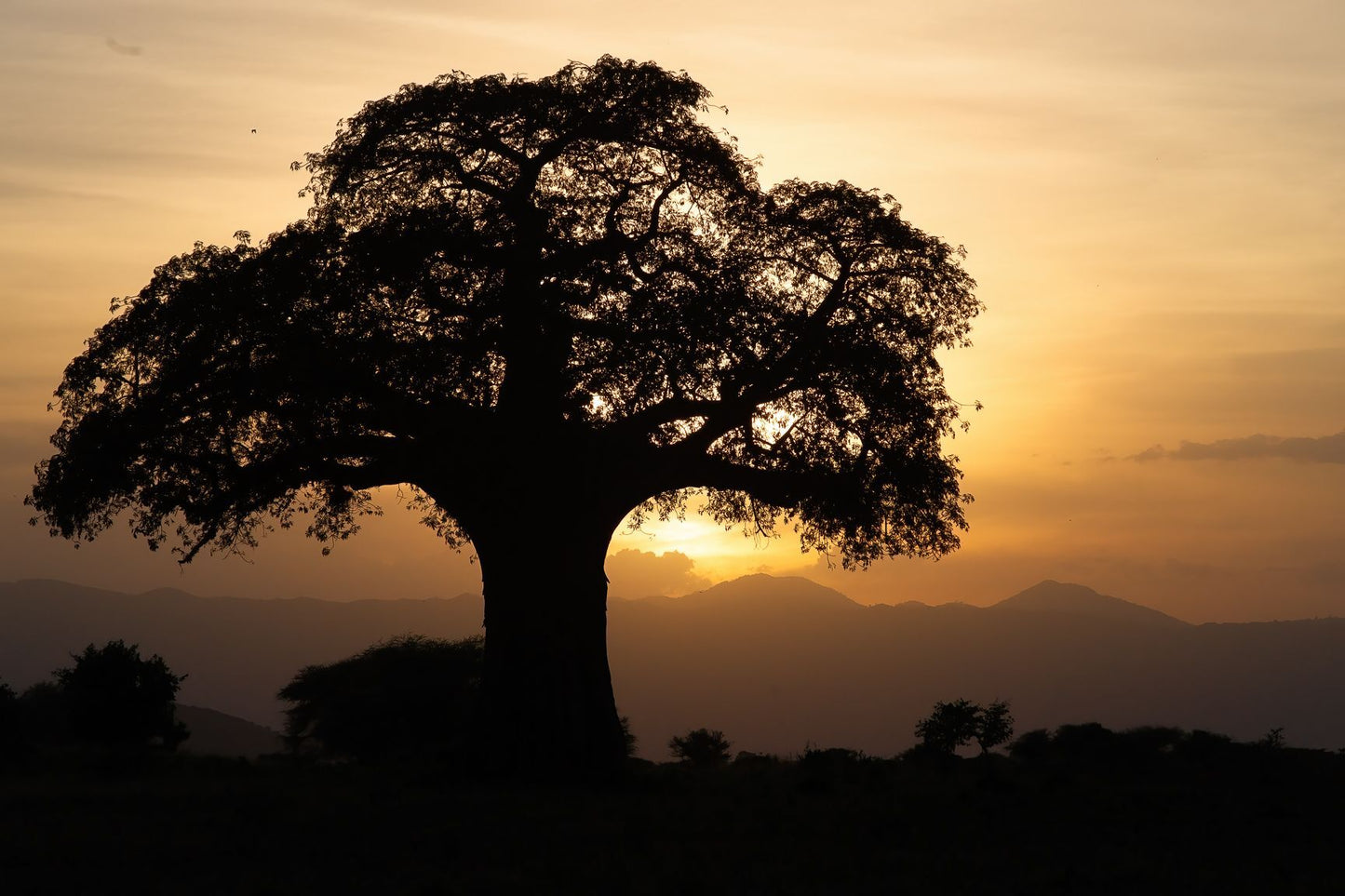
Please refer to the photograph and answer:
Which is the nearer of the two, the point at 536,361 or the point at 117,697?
the point at 536,361

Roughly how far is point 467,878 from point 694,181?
1496cm

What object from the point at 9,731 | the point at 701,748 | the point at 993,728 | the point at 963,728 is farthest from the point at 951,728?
the point at 9,731

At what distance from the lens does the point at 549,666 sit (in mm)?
26969

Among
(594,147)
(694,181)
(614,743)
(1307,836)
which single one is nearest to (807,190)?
(694,181)

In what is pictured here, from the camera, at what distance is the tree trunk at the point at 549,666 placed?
87.9ft

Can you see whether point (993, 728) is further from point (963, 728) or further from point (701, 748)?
point (701, 748)

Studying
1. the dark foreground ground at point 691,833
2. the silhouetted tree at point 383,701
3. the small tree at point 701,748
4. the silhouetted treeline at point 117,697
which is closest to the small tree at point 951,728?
the dark foreground ground at point 691,833

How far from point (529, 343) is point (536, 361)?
1.20 ft

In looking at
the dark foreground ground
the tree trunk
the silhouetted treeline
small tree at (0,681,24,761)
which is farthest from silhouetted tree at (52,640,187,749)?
the tree trunk

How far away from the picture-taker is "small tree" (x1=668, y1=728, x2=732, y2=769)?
39.6 meters

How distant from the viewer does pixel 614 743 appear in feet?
89.6

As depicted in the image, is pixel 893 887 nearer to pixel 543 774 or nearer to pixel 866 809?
pixel 866 809

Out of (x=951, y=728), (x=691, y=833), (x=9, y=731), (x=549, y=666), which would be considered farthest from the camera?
(x=951, y=728)

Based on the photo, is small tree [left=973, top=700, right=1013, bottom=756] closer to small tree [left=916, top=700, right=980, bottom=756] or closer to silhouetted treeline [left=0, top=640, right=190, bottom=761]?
small tree [left=916, top=700, right=980, bottom=756]
